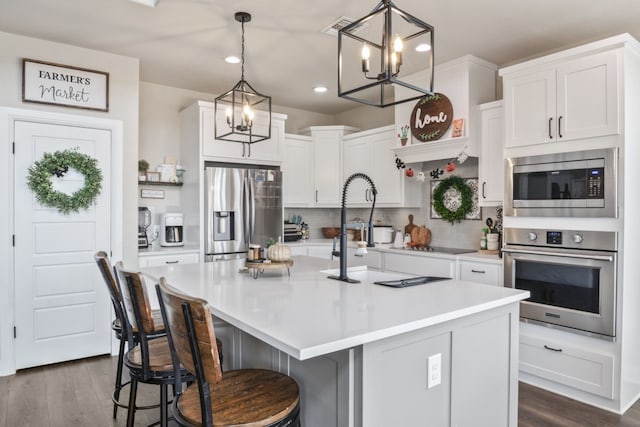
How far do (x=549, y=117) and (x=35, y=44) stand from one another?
4.10m

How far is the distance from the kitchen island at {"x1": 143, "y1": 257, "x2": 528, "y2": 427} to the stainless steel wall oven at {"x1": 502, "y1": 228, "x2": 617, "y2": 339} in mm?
1239

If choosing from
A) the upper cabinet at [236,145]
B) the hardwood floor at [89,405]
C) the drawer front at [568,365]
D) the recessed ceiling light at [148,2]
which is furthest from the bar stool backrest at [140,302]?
the drawer front at [568,365]

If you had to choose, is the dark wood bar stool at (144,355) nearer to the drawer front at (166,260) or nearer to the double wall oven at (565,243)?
the drawer front at (166,260)

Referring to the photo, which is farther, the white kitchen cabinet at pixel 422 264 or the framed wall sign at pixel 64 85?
the white kitchen cabinet at pixel 422 264

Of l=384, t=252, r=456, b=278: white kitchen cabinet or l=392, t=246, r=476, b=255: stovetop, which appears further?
l=392, t=246, r=476, b=255: stovetop

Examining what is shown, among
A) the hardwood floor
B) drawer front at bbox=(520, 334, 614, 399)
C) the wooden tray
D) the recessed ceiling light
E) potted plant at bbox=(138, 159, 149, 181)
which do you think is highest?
the recessed ceiling light

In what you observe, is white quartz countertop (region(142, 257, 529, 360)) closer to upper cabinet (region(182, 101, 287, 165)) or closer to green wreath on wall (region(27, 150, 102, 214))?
green wreath on wall (region(27, 150, 102, 214))

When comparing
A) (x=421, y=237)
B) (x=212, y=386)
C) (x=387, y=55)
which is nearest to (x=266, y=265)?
(x=212, y=386)

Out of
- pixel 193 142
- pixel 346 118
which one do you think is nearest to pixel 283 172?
pixel 193 142

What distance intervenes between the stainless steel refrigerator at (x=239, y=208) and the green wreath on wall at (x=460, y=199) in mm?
1735

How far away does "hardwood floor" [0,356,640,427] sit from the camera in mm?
2592

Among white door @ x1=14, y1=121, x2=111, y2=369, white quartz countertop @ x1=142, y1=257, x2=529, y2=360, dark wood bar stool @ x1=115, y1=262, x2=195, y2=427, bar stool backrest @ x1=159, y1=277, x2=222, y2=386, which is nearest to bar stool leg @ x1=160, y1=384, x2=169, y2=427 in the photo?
dark wood bar stool @ x1=115, y1=262, x2=195, y2=427

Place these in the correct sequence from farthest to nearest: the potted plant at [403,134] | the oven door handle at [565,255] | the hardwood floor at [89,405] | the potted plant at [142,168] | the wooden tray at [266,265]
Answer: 1. the potted plant at [142,168]
2. the potted plant at [403,134]
3. the oven door handle at [565,255]
4. the hardwood floor at [89,405]
5. the wooden tray at [266,265]

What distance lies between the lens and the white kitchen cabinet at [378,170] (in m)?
4.61
